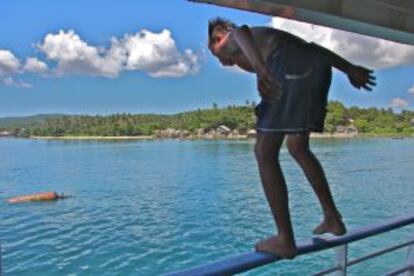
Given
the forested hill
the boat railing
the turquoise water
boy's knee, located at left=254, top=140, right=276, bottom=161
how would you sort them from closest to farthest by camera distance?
the boat railing
boy's knee, located at left=254, top=140, right=276, bottom=161
the turquoise water
the forested hill

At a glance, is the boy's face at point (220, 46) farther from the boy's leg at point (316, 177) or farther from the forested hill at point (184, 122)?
the forested hill at point (184, 122)

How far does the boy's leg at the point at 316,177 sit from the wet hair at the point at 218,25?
33cm

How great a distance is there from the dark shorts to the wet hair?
0.15 meters

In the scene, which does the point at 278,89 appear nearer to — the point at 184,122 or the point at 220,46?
the point at 220,46

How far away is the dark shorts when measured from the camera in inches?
55.5

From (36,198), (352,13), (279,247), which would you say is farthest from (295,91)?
(36,198)

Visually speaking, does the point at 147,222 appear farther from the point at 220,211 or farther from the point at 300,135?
the point at 300,135

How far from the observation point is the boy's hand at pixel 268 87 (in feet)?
4.43

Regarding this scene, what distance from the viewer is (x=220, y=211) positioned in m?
23.7

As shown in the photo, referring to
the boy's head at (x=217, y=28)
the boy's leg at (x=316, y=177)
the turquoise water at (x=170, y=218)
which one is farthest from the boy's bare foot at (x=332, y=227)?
the turquoise water at (x=170, y=218)

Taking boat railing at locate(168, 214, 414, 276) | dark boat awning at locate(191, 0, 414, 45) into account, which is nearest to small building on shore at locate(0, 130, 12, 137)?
dark boat awning at locate(191, 0, 414, 45)

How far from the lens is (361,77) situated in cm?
162

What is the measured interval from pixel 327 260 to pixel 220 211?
10646 millimetres

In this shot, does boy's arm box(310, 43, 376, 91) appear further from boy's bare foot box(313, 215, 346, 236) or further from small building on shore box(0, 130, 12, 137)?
small building on shore box(0, 130, 12, 137)
